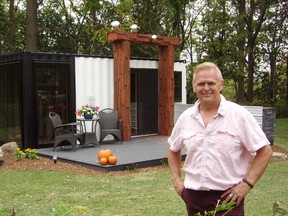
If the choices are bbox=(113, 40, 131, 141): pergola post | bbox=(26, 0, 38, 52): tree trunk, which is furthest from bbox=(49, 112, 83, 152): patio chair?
bbox=(26, 0, 38, 52): tree trunk

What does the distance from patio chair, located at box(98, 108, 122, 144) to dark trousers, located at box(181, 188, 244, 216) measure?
7.06 meters

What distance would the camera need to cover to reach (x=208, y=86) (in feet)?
7.29

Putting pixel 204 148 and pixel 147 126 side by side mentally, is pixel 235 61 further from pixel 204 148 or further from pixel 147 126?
pixel 204 148

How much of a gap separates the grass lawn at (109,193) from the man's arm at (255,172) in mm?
1984

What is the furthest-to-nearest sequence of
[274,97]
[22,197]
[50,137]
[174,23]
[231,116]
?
[274,97], [174,23], [50,137], [22,197], [231,116]

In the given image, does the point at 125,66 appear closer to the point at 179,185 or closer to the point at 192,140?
the point at 179,185

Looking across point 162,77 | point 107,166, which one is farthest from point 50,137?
point 162,77

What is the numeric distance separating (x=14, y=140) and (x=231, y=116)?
26.1ft

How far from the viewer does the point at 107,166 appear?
269 inches

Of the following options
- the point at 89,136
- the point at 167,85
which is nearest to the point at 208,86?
the point at 89,136

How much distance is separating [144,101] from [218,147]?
8856mm

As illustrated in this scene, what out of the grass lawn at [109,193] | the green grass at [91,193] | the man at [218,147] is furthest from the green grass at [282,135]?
the man at [218,147]

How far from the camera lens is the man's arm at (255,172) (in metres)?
2.13

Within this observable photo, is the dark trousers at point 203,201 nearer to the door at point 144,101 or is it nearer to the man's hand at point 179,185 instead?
the man's hand at point 179,185
